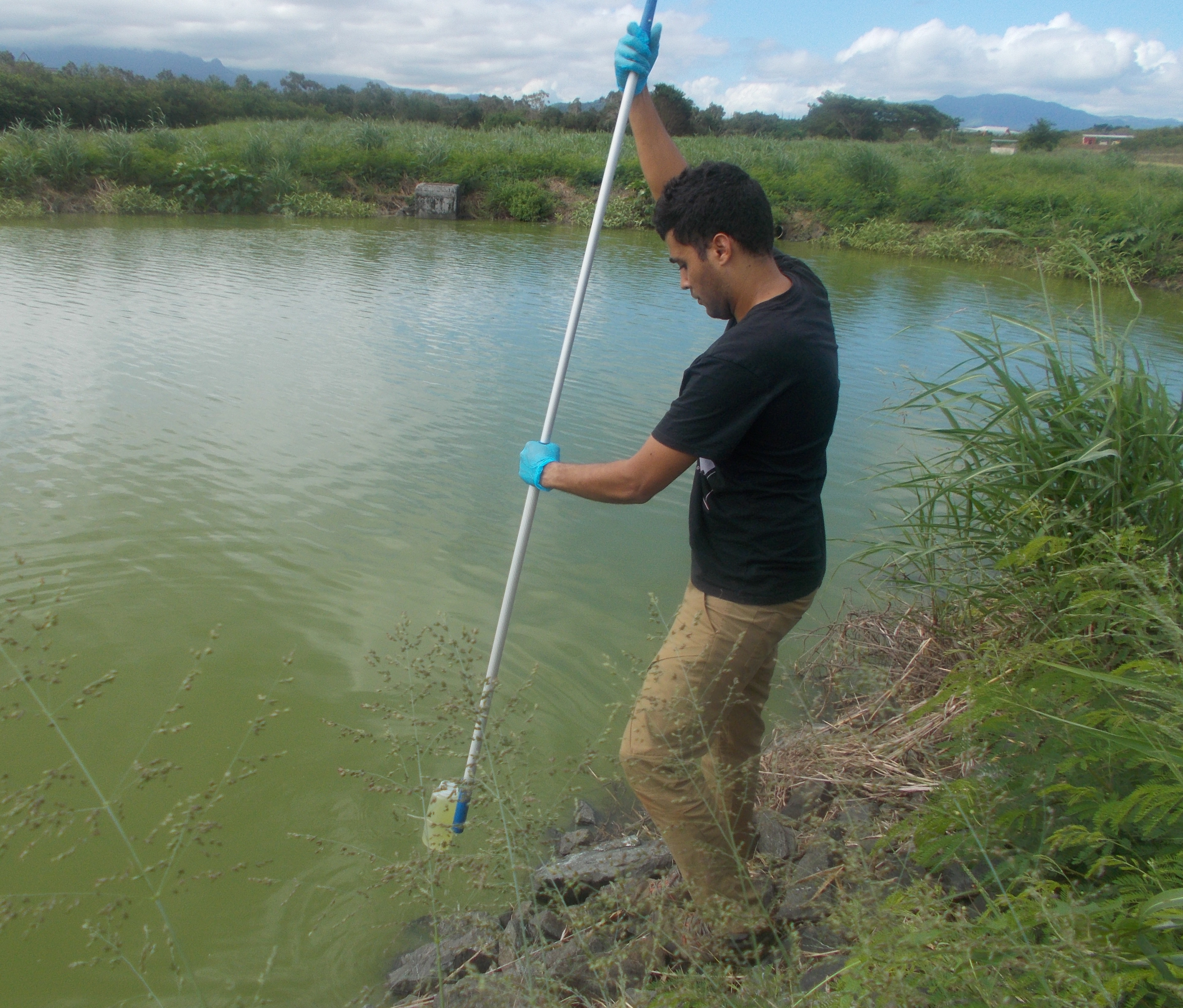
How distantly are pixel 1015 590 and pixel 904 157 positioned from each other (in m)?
25.2

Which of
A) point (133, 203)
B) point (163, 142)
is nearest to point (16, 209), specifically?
point (133, 203)

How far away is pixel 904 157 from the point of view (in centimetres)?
2464

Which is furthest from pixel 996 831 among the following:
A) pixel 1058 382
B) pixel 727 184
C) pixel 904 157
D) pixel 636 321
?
pixel 904 157

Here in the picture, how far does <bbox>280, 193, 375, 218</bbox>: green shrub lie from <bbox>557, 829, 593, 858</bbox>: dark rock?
18.0 metres

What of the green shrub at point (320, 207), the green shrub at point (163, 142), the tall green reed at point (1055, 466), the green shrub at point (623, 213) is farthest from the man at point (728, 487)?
the green shrub at point (163, 142)

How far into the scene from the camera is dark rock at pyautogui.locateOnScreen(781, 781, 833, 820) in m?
2.66

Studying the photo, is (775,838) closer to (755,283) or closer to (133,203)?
(755,283)

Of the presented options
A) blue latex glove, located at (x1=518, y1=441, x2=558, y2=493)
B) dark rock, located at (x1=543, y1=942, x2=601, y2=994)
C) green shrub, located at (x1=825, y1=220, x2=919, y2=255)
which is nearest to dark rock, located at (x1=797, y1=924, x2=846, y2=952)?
dark rock, located at (x1=543, y1=942, x2=601, y2=994)

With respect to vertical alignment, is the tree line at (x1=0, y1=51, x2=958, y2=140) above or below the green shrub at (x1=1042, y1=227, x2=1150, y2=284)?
above

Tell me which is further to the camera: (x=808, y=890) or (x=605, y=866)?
(x=605, y=866)

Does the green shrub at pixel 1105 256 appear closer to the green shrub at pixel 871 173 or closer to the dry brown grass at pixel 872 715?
the green shrub at pixel 871 173

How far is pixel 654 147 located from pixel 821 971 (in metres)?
2.25

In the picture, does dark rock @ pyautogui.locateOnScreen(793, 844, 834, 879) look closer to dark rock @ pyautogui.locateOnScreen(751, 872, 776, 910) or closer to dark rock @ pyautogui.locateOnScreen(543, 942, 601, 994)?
dark rock @ pyautogui.locateOnScreen(751, 872, 776, 910)

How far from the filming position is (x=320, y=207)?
61.2 ft
